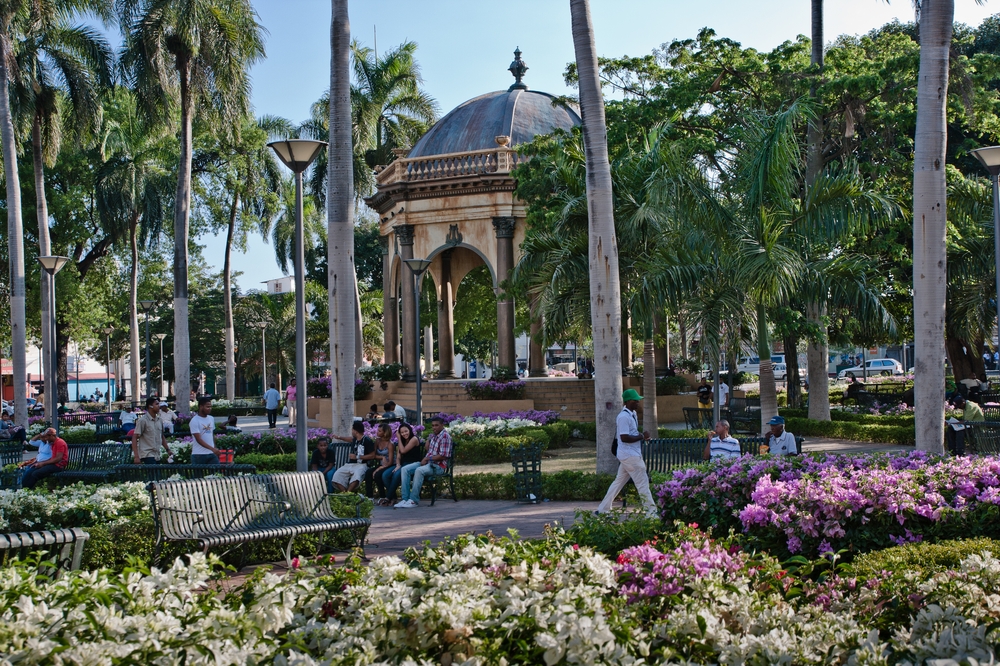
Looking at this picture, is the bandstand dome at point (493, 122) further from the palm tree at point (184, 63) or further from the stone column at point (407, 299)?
the palm tree at point (184, 63)

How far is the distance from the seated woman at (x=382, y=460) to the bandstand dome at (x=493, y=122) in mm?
19067

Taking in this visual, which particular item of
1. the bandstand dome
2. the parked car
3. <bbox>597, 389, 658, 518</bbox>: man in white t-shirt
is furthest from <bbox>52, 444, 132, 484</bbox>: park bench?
the parked car

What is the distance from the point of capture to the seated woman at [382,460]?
12.8 metres

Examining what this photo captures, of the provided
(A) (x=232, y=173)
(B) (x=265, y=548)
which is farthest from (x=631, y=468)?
(A) (x=232, y=173)

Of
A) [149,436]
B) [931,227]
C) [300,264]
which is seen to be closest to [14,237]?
[149,436]

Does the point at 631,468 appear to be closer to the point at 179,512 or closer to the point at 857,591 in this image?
the point at 179,512

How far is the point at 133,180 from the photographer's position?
3766 cm

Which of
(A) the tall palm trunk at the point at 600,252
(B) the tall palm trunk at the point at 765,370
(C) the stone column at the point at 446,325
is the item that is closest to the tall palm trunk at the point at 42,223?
(C) the stone column at the point at 446,325

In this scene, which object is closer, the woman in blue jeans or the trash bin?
the trash bin

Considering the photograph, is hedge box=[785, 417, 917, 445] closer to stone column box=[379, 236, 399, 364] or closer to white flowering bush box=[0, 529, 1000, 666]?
stone column box=[379, 236, 399, 364]

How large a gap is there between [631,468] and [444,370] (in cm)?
2076

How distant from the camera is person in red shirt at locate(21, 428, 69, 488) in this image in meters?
12.5

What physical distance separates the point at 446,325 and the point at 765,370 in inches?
698

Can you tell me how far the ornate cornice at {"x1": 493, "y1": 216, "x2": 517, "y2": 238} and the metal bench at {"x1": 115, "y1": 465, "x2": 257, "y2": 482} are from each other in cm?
1882
